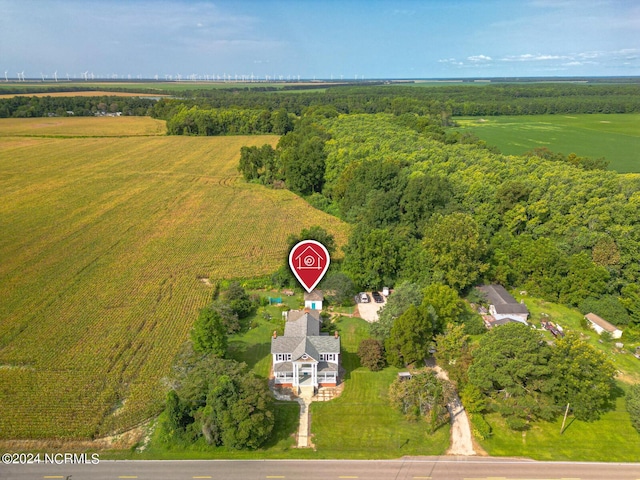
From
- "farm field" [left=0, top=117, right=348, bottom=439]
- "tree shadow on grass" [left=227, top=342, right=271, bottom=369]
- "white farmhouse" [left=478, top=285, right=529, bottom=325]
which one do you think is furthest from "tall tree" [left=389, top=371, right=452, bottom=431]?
"farm field" [left=0, top=117, right=348, bottom=439]

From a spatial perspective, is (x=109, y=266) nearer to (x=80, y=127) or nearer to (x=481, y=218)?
(x=481, y=218)

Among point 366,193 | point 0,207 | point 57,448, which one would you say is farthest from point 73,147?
point 57,448

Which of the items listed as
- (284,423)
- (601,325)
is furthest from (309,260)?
(601,325)

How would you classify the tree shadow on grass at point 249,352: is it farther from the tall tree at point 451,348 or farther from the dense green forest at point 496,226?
the tall tree at point 451,348

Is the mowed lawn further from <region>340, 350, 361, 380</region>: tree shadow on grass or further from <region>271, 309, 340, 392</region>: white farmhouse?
<region>271, 309, 340, 392</region>: white farmhouse

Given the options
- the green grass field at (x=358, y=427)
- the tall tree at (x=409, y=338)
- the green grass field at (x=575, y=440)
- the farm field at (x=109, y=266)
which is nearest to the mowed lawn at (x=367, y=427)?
the green grass field at (x=358, y=427)

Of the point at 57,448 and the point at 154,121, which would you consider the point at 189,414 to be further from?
the point at 154,121
